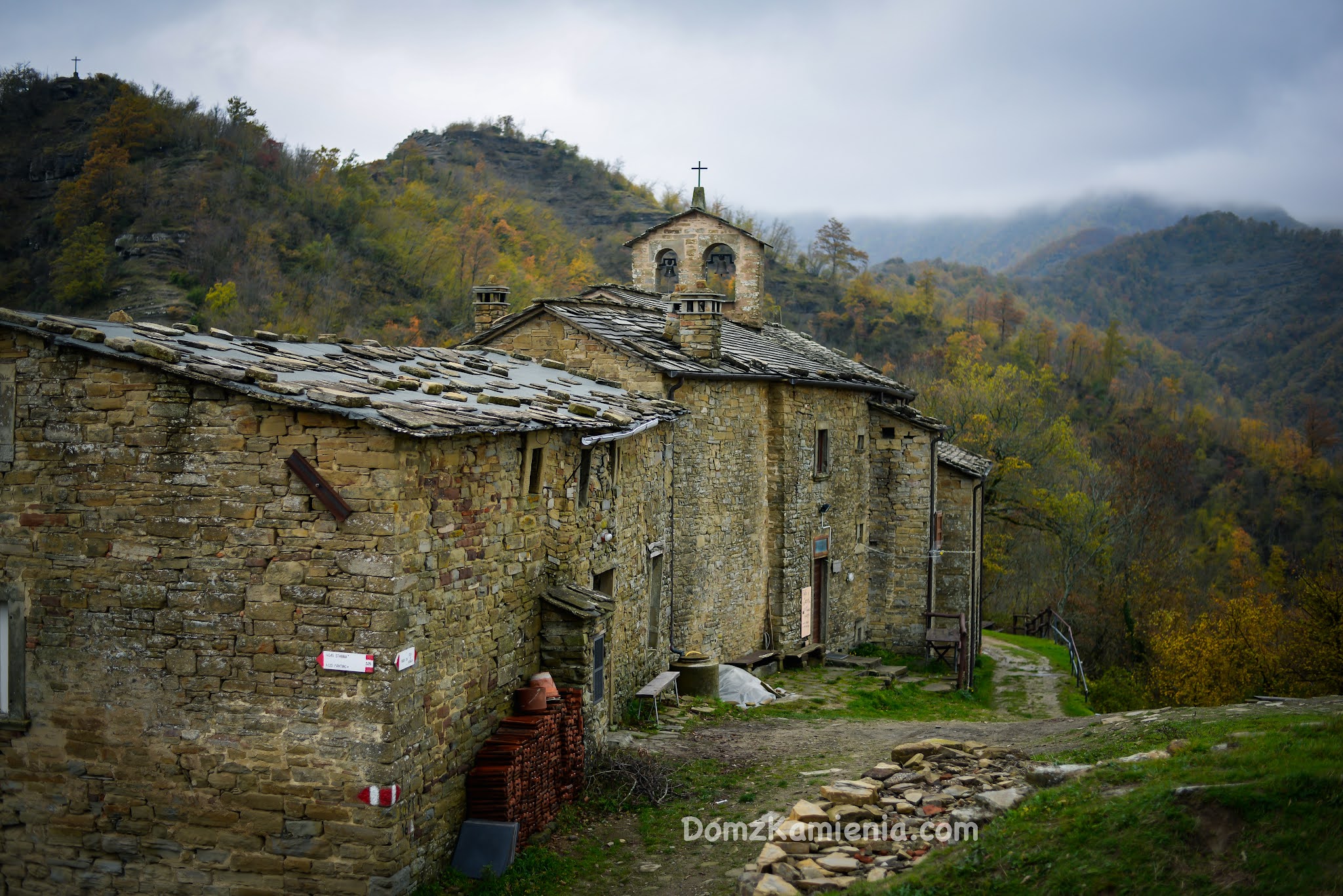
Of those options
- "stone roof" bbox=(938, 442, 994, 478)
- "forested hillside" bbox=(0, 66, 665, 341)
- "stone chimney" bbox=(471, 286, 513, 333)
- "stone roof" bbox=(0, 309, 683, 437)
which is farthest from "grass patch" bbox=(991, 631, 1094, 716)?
"forested hillside" bbox=(0, 66, 665, 341)

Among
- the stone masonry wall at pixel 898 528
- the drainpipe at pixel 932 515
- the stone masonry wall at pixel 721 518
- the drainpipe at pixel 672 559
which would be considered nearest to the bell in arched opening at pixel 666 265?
the stone masonry wall at pixel 721 518

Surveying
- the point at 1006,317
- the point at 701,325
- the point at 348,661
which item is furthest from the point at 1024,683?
the point at 1006,317

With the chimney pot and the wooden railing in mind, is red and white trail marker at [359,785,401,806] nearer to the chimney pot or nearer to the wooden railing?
the chimney pot

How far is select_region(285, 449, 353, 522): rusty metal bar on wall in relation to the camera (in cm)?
732

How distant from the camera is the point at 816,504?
18.9 meters

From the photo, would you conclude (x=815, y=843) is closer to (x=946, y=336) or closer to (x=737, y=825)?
(x=737, y=825)

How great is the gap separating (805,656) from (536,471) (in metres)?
9.87

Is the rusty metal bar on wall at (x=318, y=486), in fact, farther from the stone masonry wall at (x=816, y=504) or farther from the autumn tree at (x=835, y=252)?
the autumn tree at (x=835, y=252)

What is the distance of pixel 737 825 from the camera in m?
9.16

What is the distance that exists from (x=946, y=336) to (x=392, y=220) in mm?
35668

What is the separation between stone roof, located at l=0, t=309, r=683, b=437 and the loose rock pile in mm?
4011

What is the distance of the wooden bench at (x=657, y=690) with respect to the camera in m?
12.7

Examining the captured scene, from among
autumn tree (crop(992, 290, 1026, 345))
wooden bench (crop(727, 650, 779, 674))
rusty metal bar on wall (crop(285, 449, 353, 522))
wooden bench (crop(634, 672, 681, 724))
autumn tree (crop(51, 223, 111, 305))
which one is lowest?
wooden bench (crop(727, 650, 779, 674))

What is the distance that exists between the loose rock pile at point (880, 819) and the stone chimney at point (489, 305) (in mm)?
11561
